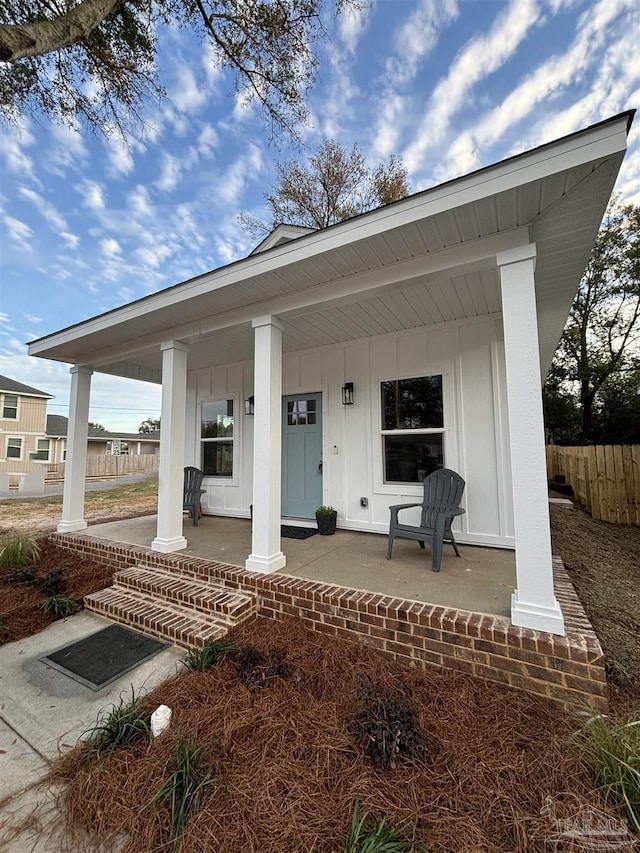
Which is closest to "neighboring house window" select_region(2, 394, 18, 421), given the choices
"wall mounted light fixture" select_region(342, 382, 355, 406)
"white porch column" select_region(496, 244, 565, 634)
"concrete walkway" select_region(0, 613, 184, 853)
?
"concrete walkway" select_region(0, 613, 184, 853)

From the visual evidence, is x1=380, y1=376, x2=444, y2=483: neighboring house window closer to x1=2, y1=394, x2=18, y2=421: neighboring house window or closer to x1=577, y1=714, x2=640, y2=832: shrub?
x1=577, y1=714, x2=640, y2=832: shrub

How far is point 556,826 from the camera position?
130 centimetres

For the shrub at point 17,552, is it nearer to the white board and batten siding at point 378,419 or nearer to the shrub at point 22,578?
the shrub at point 22,578

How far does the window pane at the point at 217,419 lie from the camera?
6105 mm

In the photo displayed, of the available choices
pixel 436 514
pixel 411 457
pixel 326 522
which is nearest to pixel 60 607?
pixel 326 522

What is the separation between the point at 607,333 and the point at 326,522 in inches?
585

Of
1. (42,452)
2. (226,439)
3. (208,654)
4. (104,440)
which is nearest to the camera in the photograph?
(208,654)

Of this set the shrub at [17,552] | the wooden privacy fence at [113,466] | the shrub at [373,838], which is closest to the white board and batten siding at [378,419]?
the shrub at [17,552]

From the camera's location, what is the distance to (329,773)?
60.9 inches

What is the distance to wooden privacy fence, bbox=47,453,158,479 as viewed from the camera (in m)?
21.2

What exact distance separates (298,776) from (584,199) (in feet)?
11.2

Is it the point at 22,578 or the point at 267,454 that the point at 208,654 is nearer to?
the point at 267,454

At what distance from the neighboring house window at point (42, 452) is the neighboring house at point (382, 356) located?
18968 millimetres

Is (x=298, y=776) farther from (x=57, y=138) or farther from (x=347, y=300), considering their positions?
(x=57, y=138)
